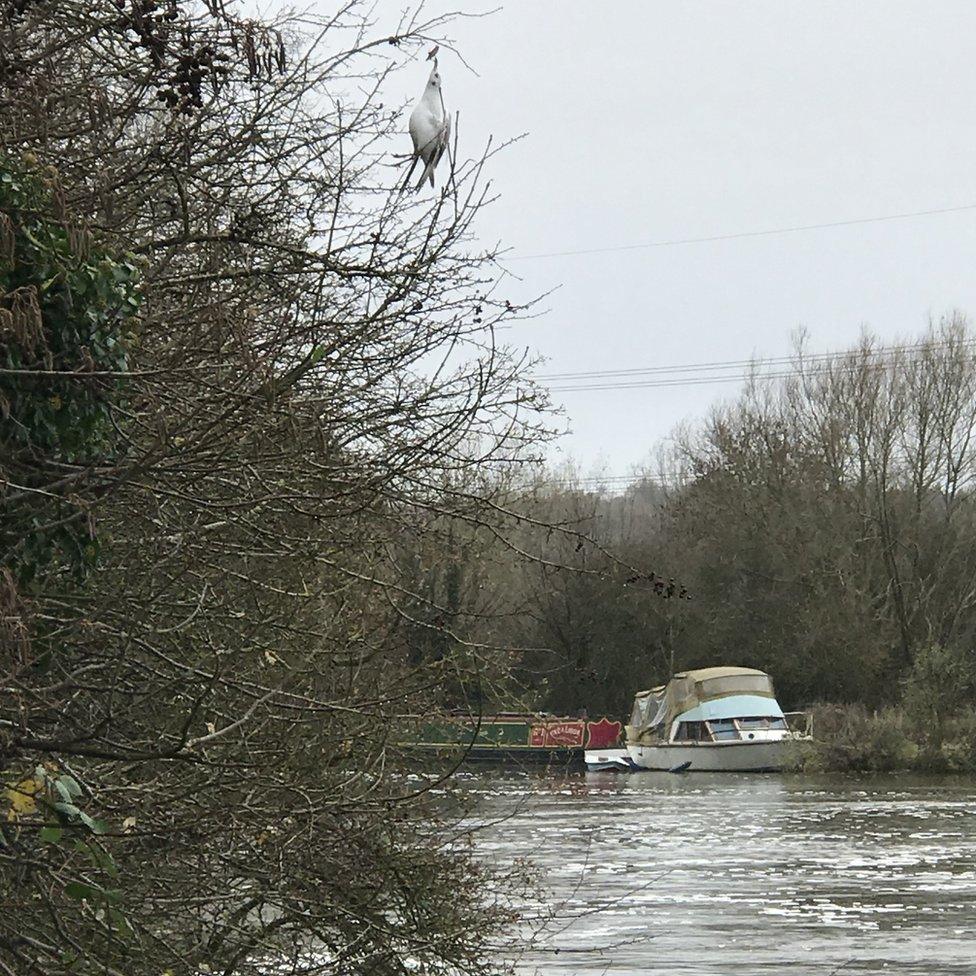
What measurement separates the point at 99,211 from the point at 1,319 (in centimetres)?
230

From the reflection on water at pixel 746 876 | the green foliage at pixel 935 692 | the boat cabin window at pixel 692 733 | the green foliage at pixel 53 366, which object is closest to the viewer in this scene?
the green foliage at pixel 53 366

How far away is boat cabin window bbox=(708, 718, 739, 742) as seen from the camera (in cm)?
5050

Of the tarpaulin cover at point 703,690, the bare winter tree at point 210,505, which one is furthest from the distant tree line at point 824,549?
the bare winter tree at point 210,505

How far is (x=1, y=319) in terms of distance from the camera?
4402 mm

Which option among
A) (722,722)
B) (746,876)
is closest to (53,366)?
(746,876)

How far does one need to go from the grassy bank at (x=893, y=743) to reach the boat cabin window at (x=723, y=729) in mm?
3354

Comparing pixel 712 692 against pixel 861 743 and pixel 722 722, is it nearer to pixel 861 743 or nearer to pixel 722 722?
pixel 722 722

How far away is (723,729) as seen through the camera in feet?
167

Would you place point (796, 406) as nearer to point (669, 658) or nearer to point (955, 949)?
point (669, 658)

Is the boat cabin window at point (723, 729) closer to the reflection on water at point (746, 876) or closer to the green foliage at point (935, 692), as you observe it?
the green foliage at point (935, 692)

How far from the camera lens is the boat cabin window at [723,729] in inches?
1988

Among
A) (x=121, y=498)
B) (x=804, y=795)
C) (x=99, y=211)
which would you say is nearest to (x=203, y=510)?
(x=121, y=498)

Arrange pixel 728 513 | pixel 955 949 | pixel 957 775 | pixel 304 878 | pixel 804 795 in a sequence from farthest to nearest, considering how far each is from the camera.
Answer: pixel 728 513
pixel 957 775
pixel 804 795
pixel 955 949
pixel 304 878

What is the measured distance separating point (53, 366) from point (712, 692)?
45.8 meters
